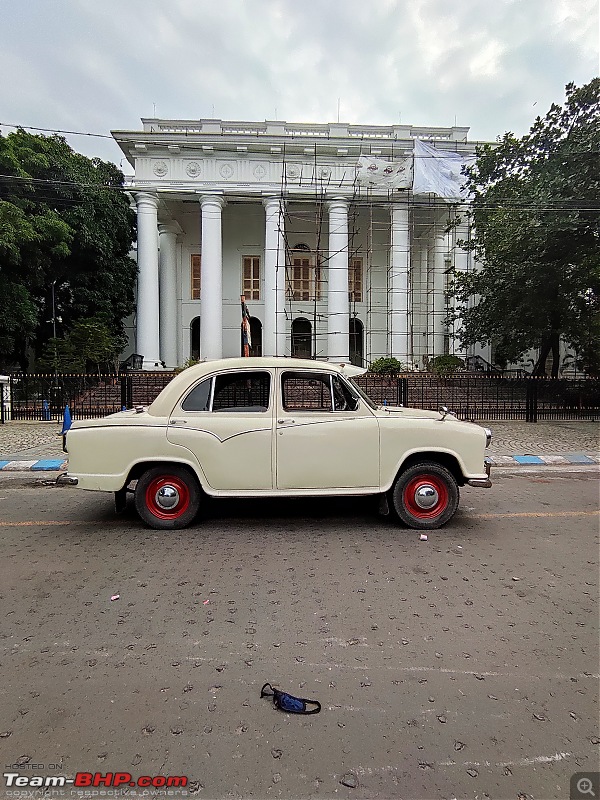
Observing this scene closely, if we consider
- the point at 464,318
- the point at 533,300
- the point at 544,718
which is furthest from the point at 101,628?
the point at 464,318

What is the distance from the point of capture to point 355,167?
79.4 ft

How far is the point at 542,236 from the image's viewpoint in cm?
1401

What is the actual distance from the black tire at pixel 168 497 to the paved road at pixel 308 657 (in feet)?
0.61

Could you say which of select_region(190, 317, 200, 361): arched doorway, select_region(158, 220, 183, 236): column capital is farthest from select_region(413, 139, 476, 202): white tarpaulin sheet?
select_region(190, 317, 200, 361): arched doorway

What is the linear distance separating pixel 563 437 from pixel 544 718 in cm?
1132

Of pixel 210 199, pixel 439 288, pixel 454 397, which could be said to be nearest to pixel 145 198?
pixel 210 199

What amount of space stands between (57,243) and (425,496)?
22.2 m

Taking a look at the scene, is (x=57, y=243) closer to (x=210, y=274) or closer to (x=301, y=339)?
(x=210, y=274)

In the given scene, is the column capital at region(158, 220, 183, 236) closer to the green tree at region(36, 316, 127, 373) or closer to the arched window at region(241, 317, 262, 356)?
the arched window at region(241, 317, 262, 356)

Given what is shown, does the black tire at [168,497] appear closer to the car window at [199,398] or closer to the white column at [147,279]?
the car window at [199,398]

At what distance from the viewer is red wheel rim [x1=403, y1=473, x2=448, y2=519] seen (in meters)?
5.33

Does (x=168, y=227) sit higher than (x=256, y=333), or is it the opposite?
(x=168, y=227)

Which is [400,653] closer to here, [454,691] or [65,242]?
[454,691]

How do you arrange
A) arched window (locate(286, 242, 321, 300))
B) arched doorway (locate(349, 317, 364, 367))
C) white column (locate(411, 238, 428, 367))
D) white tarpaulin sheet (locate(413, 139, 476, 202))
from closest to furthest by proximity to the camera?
white tarpaulin sheet (locate(413, 139, 476, 202)) < white column (locate(411, 238, 428, 367)) < arched window (locate(286, 242, 321, 300)) < arched doorway (locate(349, 317, 364, 367))
